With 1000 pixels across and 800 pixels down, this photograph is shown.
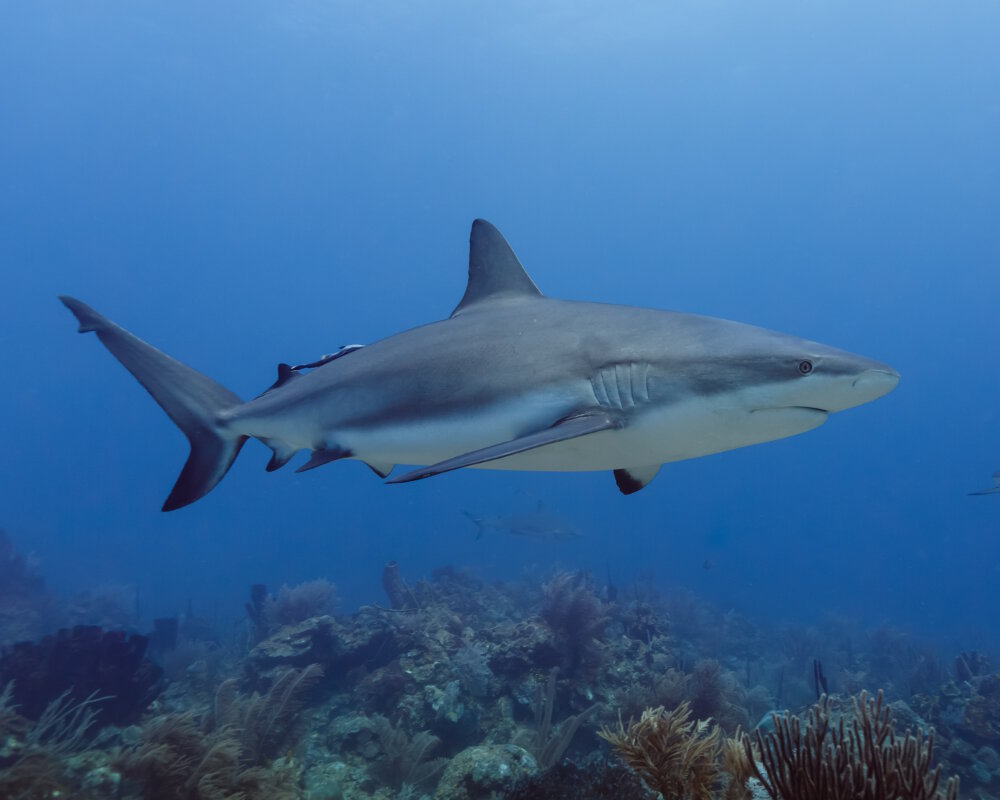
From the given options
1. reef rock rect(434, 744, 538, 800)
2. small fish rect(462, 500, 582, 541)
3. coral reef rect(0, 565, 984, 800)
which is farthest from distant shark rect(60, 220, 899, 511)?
small fish rect(462, 500, 582, 541)

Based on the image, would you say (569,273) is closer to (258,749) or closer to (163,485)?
(163,485)

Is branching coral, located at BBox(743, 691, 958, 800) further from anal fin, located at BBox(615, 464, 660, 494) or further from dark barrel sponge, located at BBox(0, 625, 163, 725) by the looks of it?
dark barrel sponge, located at BBox(0, 625, 163, 725)

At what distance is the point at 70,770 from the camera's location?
5582mm

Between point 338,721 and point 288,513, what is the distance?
12681cm

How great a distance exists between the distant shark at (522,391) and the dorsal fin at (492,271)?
1 centimetres

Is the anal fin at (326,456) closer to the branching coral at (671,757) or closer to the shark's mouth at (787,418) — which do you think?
the branching coral at (671,757)

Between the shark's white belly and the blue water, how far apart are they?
25.3 metres

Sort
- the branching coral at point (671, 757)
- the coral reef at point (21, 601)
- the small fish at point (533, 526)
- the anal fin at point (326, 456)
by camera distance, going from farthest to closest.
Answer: the small fish at point (533, 526) < the coral reef at point (21, 601) < the anal fin at point (326, 456) < the branching coral at point (671, 757)

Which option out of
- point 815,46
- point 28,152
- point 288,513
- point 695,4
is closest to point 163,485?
point 288,513

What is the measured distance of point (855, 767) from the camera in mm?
2326

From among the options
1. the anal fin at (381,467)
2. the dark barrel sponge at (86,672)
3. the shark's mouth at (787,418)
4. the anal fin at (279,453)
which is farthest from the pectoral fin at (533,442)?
the dark barrel sponge at (86,672)

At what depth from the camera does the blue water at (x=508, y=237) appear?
61.0 meters

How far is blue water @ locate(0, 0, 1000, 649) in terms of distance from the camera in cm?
6103

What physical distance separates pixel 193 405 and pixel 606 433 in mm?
3584
